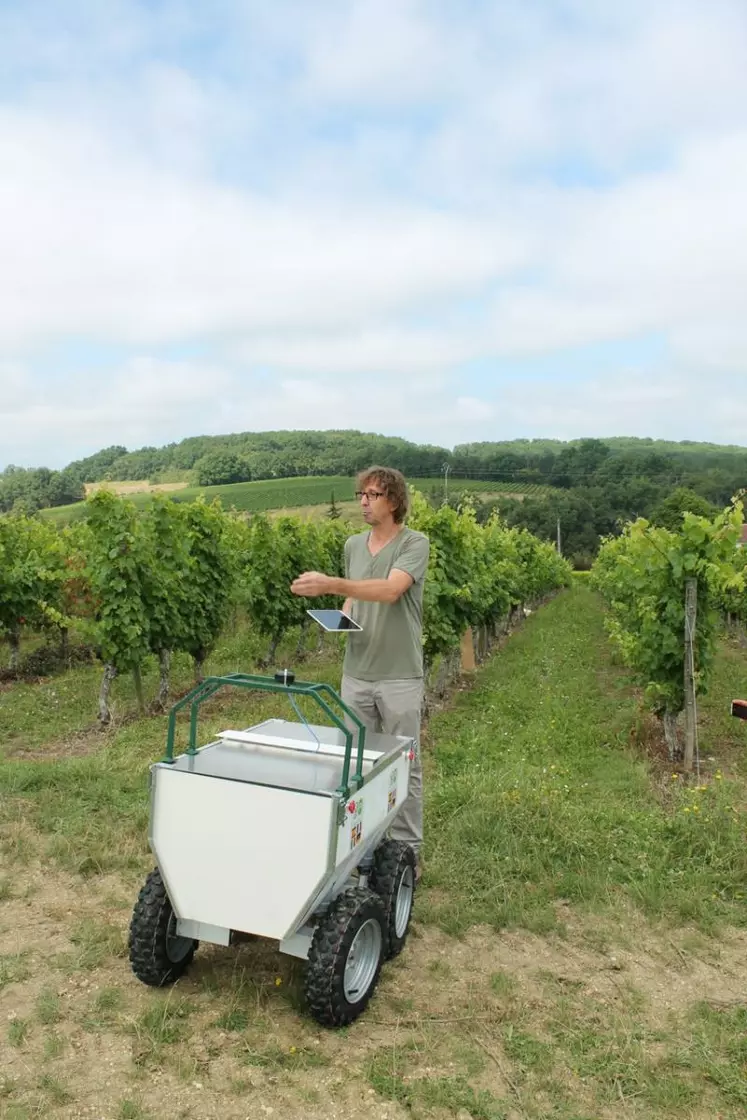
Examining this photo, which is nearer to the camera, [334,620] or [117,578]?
[334,620]

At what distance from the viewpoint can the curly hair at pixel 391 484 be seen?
377 cm

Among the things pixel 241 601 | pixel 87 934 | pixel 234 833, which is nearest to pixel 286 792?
pixel 234 833

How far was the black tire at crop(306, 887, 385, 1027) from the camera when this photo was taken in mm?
2895

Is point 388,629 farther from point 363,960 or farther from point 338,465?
point 338,465

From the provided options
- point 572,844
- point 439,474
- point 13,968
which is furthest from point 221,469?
point 13,968

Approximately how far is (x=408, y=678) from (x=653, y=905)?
5.71ft

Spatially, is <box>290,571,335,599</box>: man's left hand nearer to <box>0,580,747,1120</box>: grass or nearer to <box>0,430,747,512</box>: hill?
<box>0,580,747,1120</box>: grass

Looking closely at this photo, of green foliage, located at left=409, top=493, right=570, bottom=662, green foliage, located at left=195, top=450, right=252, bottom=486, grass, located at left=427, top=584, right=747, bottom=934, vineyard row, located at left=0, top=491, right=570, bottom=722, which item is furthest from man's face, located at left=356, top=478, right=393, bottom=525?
green foliage, located at left=195, top=450, right=252, bottom=486

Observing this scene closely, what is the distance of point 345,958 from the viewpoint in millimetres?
2934

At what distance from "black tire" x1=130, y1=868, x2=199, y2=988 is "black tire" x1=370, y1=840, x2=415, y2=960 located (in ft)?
2.70

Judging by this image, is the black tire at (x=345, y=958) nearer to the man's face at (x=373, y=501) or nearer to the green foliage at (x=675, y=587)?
the man's face at (x=373, y=501)

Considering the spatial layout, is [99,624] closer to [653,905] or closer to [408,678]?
[408,678]

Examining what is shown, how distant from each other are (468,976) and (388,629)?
1547mm

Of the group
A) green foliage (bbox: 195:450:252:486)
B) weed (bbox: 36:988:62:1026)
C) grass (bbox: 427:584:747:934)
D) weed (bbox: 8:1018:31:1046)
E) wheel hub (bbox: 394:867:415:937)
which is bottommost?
grass (bbox: 427:584:747:934)
